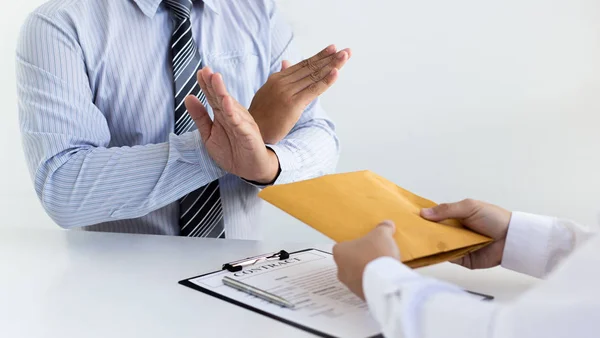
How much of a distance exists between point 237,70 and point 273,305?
87 centimetres

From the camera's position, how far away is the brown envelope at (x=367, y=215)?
81 cm

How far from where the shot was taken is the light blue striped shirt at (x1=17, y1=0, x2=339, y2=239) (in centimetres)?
131

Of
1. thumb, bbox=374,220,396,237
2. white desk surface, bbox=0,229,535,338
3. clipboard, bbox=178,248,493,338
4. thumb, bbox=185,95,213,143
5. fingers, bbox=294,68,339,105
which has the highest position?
fingers, bbox=294,68,339,105

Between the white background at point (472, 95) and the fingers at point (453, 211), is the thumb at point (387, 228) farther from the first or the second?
the white background at point (472, 95)

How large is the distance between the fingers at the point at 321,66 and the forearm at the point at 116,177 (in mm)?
253

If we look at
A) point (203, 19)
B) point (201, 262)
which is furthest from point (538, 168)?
point (201, 262)

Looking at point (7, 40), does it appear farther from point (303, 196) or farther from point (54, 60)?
point (303, 196)

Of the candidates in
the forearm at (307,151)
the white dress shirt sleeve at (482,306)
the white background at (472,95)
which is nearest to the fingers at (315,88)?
the forearm at (307,151)

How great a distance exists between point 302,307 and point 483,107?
162cm

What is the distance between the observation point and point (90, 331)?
30.8 inches

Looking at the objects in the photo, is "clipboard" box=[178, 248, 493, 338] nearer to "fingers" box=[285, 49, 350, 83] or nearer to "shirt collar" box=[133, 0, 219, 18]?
"fingers" box=[285, 49, 350, 83]

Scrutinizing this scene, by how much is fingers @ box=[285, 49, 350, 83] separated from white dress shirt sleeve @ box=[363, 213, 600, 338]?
26.7 inches

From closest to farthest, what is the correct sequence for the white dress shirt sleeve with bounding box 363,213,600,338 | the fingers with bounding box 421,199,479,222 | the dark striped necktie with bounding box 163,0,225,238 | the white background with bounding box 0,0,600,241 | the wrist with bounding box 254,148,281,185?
the white dress shirt sleeve with bounding box 363,213,600,338
the fingers with bounding box 421,199,479,222
the wrist with bounding box 254,148,281,185
the dark striped necktie with bounding box 163,0,225,238
the white background with bounding box 0,0,600,241

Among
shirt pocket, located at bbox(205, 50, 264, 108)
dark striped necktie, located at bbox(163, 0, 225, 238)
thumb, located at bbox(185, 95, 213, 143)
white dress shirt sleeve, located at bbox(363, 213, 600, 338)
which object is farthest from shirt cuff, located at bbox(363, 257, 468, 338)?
shirt pocket, located at bbox(205, 50, 264, 108)
